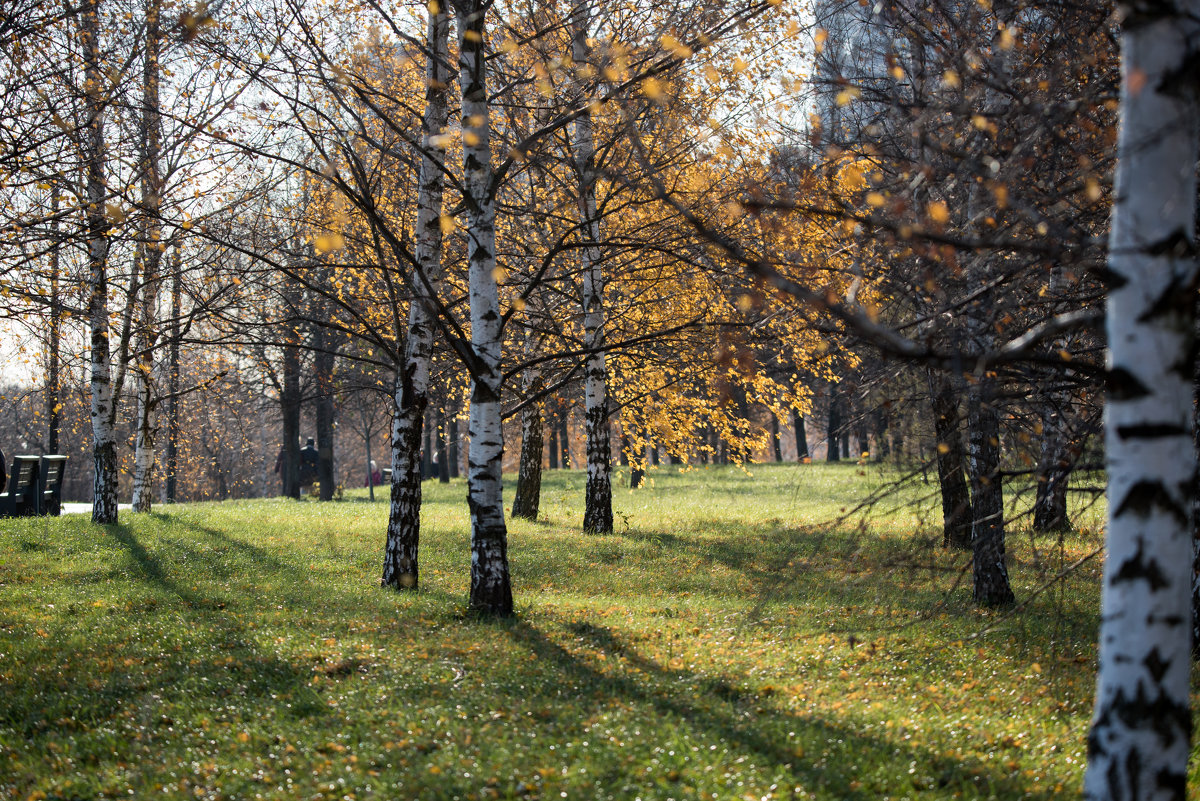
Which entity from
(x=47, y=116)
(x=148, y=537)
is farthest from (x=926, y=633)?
(x=148, y=537)

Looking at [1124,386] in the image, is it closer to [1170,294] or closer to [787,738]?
[1170,294]

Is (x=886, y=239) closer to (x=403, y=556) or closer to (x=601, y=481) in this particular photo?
(x=403, y=556)

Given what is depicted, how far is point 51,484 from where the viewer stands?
54.5 feet

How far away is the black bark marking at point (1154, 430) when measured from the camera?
2.63 metres

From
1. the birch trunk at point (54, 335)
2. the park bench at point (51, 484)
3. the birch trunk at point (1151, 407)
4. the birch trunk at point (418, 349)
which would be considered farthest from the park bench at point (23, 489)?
the birch trunk at point (1151, 407)

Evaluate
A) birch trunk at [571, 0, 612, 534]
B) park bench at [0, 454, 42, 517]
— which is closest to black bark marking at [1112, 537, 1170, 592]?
birch trunk at [571, 0, 612, 534]

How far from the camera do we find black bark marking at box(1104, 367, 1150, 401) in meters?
2.63

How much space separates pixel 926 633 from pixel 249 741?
5.69m

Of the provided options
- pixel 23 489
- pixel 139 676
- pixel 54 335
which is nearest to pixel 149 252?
pixel 54 335

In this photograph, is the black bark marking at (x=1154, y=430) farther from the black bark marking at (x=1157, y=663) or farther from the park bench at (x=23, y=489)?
the park bench at (x=23, y=489)

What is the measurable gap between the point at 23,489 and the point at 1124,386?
60.0ft

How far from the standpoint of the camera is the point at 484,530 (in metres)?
7.46

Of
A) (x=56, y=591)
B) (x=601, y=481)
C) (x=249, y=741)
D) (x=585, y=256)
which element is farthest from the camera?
(x=601, y=481)

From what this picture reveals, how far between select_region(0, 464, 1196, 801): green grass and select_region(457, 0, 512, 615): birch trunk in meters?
1.02
